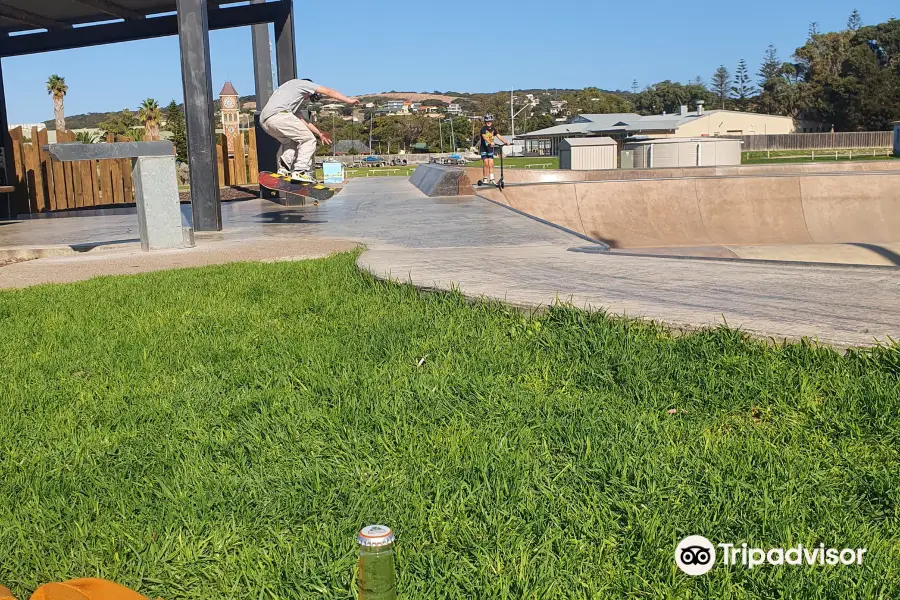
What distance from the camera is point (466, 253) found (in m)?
8.02

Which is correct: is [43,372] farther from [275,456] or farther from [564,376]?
[564,376]

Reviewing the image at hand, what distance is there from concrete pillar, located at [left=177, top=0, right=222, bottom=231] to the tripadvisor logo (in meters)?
10.8

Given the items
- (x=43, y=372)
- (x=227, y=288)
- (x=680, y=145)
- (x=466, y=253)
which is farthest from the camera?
(x=680, y=145)

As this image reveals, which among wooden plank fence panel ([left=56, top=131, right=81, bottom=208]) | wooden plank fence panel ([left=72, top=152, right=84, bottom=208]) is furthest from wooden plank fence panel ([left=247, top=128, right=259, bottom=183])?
wooden plank fence panel ([left=56, top=131, right=81, bottom=208])

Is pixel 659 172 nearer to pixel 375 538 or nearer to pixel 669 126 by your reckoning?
pixel 375 538

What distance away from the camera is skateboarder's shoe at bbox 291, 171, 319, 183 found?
45.6 ft

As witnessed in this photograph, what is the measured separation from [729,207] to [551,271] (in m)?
13.9

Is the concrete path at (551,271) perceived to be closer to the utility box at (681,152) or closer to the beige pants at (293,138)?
the beige pants at (293,138)

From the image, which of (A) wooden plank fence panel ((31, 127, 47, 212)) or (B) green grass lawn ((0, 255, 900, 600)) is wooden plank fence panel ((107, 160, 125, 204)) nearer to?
(A) wooden plank fence panel ((31, 127, 47, 212))

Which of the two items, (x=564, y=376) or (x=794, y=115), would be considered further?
(x=794, y=115)

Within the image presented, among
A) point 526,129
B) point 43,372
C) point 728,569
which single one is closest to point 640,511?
point 728,569

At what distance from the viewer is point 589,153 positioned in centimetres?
3572

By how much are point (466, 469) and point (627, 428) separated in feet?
2.45

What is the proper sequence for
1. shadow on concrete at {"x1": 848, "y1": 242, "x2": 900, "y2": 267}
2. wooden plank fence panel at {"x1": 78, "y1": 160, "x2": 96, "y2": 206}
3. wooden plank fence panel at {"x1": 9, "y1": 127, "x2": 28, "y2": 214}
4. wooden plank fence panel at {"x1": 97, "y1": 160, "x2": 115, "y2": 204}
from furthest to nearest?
wooden plank fence panel at {"x1": 97, "y1": 160, "x2": 115, "y2": 204}
wooden plank fence panel at {"x1": 78, "y1": 160, "x2": 96, "y2": 206}
wooden plank fence panel at {"x1": 9, "y1": 127, "x2": 28, "y2": 214}
shadow on concrete at {"x1": 848, "y1": 242, "x2": 900, "y2": 267}
